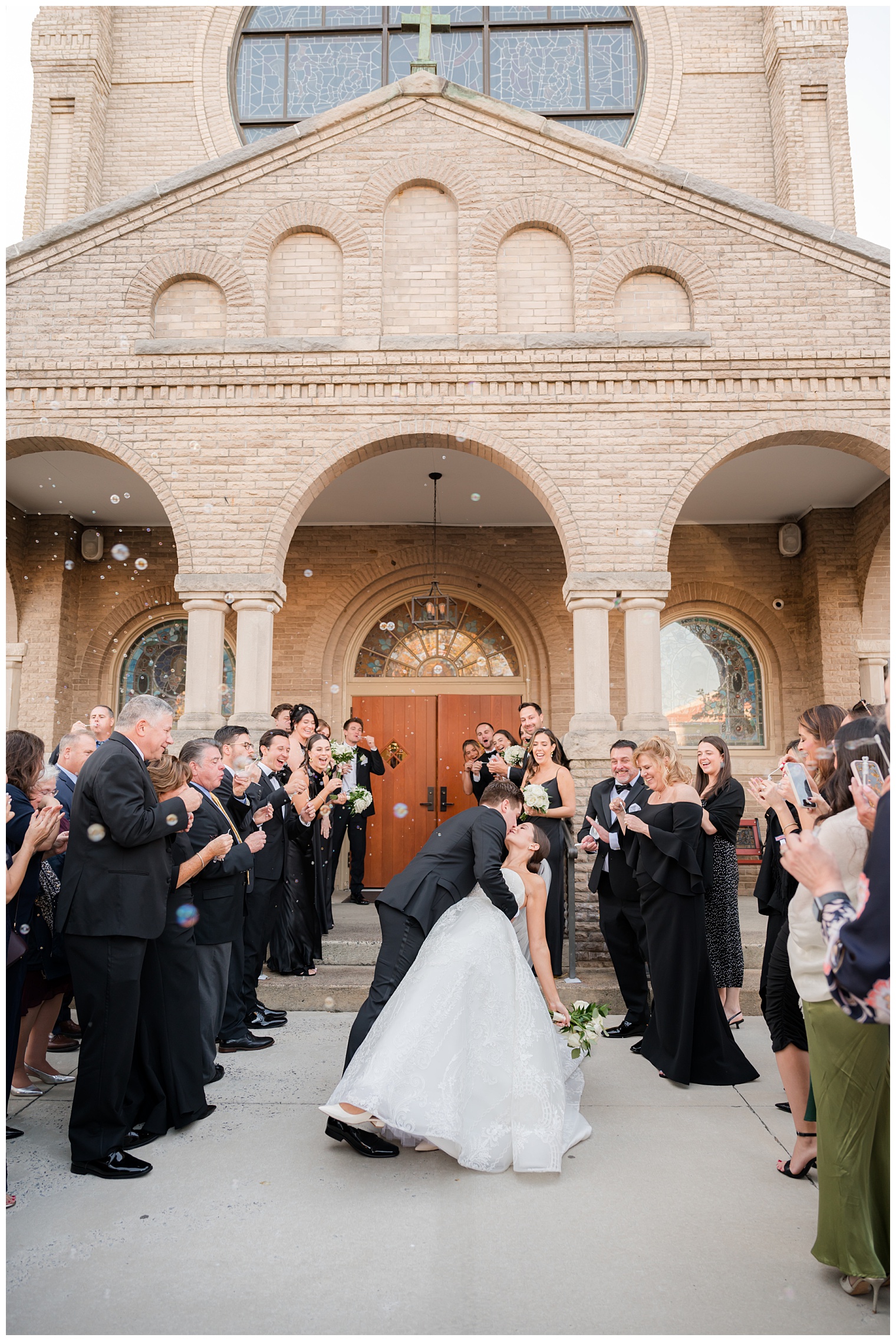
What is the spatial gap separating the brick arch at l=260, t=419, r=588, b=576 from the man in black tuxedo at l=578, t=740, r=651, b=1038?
3556 mm

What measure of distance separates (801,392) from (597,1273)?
8818 mm

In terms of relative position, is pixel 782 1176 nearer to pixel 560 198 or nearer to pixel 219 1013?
pixel 219 1013

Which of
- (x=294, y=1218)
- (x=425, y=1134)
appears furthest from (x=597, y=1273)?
(x=294, y=1218)

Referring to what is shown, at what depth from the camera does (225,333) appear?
31.8 feet

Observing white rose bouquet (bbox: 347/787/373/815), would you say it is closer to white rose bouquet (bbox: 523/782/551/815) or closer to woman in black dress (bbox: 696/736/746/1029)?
white rose bouquet (bbox: 523/782/551/815)

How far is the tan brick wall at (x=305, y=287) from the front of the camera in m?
9.71

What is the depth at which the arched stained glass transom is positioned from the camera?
14.3 m

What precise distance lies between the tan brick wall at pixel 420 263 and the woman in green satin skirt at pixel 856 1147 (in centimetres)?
846

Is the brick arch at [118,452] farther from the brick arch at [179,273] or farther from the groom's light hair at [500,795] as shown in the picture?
the groom's light hair at [500,795]

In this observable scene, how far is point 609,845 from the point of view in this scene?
20.2 ft

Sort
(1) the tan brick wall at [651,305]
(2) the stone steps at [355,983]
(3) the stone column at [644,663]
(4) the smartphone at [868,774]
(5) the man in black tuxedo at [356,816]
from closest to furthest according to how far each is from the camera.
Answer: (4) the smartphone at [868,774] < (2) the stone steps at [355,983] < (3) the stone column at [644,663] < (5) the man in black tuxedo at [356,816] < (1) the tan brick wall at [651,305]

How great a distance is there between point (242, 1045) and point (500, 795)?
8.88 ft

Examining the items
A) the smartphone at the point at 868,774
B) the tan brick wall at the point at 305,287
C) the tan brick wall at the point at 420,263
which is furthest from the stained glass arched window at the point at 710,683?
the smartphone at the point at 868,774

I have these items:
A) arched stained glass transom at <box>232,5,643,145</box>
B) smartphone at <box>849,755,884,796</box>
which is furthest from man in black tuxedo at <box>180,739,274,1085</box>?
arched stained glass transom at <box>232,5,643,145</box>
